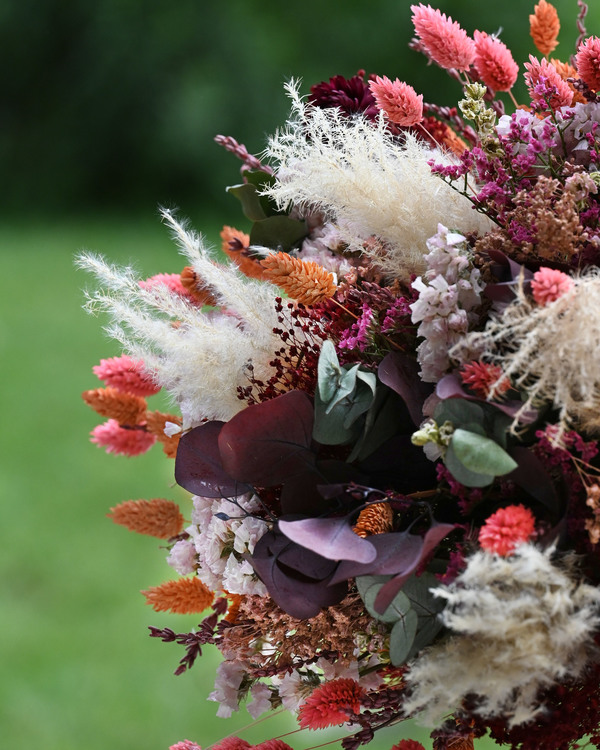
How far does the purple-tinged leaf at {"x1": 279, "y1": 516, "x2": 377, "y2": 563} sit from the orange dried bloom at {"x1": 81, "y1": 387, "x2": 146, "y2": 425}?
329mm

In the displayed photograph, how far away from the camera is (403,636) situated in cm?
50

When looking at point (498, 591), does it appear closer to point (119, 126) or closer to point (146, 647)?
point (146, 647)

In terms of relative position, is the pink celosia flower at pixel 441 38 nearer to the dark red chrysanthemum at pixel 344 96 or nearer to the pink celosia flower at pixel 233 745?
the dark red chrysanthemum at pixel 344 96

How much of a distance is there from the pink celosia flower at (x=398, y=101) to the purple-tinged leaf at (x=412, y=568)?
11.3 inches

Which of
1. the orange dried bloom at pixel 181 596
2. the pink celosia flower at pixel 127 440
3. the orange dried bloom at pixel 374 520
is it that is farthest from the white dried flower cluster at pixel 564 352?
the pink celosia flower at pixel 127 440

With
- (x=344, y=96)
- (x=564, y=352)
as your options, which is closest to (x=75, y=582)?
(x=344, y=96)

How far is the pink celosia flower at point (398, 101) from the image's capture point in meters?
→ 0.62

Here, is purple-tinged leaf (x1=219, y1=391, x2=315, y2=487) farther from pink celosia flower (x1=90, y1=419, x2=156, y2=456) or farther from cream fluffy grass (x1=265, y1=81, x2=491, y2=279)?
pink celosia flower (x1=90, y1=419, x2=156, y2=456)

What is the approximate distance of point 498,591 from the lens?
A: 1.46 ft

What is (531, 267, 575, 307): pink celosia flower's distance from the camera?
465 millimetres

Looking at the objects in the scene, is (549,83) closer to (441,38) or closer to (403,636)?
(441,38)

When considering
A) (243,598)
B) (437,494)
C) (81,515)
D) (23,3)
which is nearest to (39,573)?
(81,515)

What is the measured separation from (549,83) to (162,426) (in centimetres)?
40

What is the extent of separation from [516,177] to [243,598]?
0.32 metres
